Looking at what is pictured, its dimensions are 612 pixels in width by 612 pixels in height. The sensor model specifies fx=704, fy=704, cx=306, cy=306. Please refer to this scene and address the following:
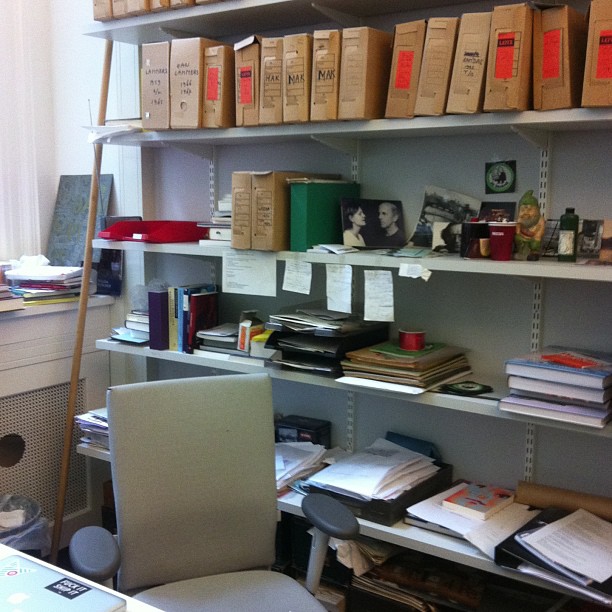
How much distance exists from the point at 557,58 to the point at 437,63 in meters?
0.30

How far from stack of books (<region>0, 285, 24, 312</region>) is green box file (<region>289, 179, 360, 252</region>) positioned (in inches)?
41.3

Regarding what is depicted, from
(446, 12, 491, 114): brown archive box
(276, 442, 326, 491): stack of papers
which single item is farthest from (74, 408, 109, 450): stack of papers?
(446, 12, 491, 114): brown archive box

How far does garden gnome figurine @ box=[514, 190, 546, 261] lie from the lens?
6.10 ft

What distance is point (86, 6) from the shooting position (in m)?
2.96

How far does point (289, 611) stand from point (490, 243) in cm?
105

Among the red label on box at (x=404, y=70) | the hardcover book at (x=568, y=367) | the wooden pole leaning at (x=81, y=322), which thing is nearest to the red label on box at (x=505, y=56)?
the red label on box at (x=404, y=70)

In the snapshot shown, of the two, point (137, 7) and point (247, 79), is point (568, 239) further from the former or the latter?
point (137, 7)

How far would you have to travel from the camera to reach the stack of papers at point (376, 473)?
2.01m

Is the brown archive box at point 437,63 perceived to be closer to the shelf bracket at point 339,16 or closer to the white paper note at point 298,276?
the shelf bracket at point 339,16

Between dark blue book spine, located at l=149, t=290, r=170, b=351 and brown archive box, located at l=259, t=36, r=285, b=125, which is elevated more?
brown archive box, located at l=259, t=36, r=285, b=125

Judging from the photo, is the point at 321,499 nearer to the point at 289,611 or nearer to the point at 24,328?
the point at 289,611

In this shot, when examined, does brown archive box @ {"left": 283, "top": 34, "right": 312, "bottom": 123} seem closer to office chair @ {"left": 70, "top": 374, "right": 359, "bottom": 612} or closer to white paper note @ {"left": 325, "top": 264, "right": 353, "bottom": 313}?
white paper note @ {"left": 325, "top": 264, "right": 353, "bottom": 313}

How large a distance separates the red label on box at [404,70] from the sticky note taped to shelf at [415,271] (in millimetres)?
481

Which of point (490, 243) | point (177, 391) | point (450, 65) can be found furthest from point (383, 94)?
point (177, 391)
